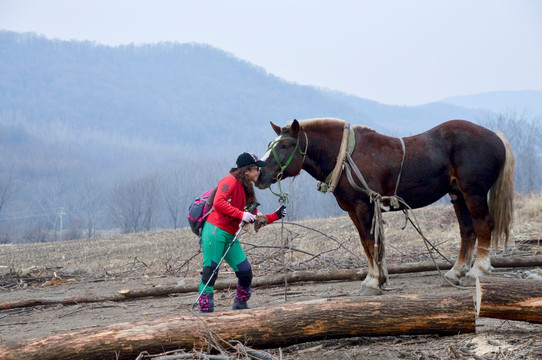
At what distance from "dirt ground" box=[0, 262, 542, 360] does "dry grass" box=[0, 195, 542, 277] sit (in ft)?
3.21

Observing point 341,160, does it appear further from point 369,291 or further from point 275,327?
point 275,327

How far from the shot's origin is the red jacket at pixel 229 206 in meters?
6.12

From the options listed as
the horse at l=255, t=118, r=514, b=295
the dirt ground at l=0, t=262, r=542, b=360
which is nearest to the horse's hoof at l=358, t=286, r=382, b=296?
the horse at l=255, t=118, r=514, b=295

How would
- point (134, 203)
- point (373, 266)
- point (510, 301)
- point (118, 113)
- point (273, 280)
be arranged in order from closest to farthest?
point (510, 301) < point (373, 266) < point (273, 280) < point (134, 203) < point (118, 113)

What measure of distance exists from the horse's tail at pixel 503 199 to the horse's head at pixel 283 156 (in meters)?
2.76

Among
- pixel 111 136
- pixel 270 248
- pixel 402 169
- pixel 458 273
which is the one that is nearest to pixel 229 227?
pixel 402 169

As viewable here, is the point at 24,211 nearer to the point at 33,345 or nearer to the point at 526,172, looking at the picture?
the point at 526,172

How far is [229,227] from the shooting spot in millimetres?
6355

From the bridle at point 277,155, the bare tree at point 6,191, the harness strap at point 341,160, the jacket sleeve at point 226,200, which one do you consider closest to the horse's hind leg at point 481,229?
the harness strap at point 341,160

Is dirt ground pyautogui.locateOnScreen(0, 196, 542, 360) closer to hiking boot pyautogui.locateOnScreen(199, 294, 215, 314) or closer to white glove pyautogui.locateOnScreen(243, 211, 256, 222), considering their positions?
hiking boot pyautogui.locateOnScreen(199, 294, 215, 314)

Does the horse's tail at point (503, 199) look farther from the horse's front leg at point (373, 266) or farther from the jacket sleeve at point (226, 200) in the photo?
the jacket sleeve at point (226, 200)

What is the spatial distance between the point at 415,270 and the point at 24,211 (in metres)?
76.7

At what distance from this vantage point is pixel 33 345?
4.57 m

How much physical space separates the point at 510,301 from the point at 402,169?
3014 millimetres
